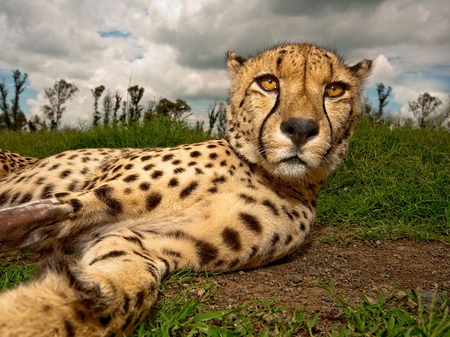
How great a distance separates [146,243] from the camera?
6.86 feet

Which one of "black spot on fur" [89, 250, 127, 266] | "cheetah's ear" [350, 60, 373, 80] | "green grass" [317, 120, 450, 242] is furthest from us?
"green grass" [317, 120, 450, 242]

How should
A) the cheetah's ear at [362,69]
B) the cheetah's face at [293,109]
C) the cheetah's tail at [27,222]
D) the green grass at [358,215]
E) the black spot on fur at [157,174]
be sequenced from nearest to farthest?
the green grass at [358,215], the cheetah's tail at [27,222], the cheetah's face at [293,109], the black spot on fur at [157,174], the cheetah's ear at [362,69]

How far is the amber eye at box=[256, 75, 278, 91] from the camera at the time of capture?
2.47 metres

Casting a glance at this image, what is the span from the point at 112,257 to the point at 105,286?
1.50ft

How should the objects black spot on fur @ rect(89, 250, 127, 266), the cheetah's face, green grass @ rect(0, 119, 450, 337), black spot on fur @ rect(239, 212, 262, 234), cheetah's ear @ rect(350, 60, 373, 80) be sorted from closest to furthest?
green grass @ rect(0, 119, 450, 337)
black spot on fur @ rect(89, 250, 127, 266)
the cheetah's face
black spot on fur @ rect(239, 212, 262, 234)
cheetah's ear @ rect(350, 60, 373, 80)

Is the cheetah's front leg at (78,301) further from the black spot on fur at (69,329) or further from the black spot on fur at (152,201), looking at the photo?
the black spot on fur at (152,201)

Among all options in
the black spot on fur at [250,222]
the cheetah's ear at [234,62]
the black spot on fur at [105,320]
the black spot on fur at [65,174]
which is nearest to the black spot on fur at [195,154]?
→ the black spot on fur at [250,222]

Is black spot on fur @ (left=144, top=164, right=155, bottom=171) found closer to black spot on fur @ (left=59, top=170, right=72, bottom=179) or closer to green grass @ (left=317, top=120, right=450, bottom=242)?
black spot on fur @ (left=59, top=170, right=72, bottom=179)

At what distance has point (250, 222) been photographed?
2275mm

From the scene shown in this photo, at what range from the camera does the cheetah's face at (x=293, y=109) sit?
2.16m

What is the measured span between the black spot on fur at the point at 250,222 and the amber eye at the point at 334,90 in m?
0.87

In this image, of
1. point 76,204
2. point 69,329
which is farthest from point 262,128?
point 69,329

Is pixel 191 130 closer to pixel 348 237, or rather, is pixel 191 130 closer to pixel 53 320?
pixel 348 237

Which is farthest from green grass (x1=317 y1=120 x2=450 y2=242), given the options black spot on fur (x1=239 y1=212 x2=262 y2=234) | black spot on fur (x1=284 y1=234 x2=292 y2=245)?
black spot on fur (x1=239 y1=212 x2=262 y2=234)
